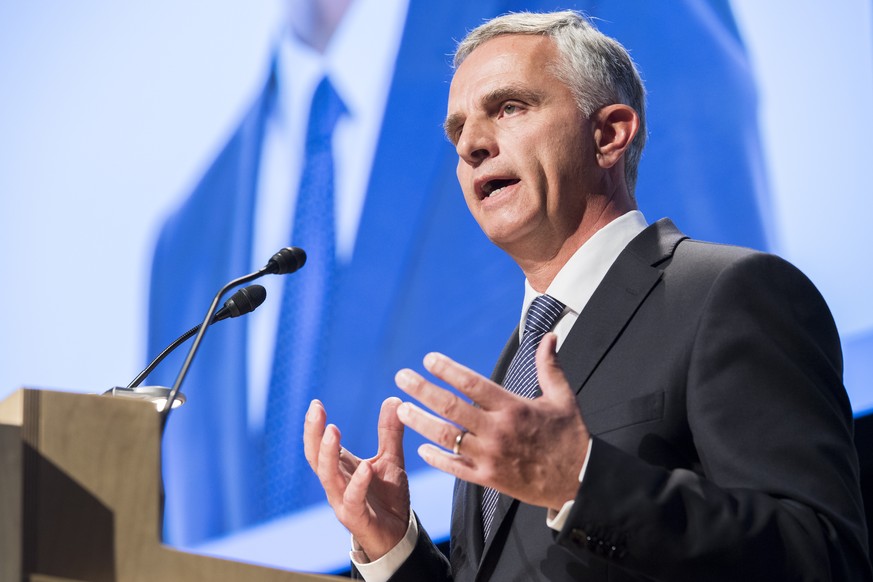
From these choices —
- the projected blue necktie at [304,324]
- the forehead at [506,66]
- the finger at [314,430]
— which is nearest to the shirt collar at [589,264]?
the forehead at [506,66]

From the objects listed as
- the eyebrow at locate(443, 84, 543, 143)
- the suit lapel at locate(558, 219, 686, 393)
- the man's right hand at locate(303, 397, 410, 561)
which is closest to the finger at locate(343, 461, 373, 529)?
the man's right hand at locate(303, 397, 410, 561)

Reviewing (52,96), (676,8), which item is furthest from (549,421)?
(52,96)

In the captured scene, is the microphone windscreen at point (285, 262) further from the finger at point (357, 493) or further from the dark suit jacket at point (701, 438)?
the dark suit jacket at point (701, 438)

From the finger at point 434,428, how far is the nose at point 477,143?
94 centimetres

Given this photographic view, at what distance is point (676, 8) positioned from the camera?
9.76 feet

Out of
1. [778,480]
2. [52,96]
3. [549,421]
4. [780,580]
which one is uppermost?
[52,96]

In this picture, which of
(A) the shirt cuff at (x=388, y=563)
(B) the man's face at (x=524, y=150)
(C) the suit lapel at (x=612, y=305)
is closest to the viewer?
(C) the suit lapel at (x=612, y=305)

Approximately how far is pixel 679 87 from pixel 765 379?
67.6 inches

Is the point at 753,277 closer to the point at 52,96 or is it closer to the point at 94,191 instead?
the point at 94,191

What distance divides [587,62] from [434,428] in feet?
3.75

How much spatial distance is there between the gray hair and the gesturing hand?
1.01m

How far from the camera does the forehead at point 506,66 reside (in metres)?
2.02

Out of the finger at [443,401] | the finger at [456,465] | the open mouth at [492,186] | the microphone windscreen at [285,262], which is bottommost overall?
the finger at [456,465]

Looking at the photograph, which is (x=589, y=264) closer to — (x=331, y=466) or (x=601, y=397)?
(x=601, y=397)
